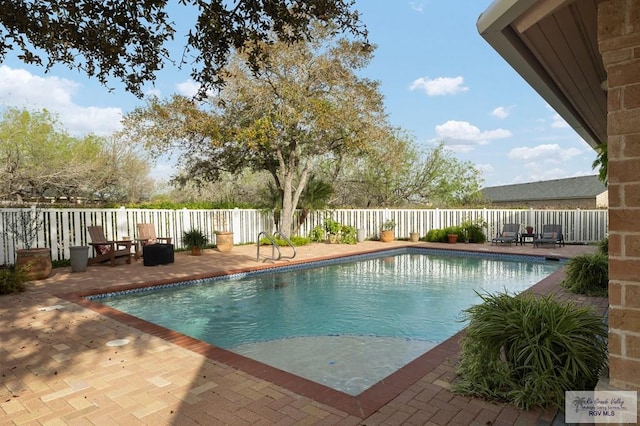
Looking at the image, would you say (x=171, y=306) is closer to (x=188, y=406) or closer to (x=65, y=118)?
(x=188, y=406)

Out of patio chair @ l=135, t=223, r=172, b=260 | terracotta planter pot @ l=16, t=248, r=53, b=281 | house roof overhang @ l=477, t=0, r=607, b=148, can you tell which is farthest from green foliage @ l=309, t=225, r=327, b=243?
house roof overhang @ l=477, t=0, r=607, b=148

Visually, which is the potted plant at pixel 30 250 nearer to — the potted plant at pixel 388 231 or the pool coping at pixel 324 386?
the pool coping at pixel 324 386

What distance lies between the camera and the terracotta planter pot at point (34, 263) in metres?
7.40

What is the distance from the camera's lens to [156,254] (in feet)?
30.8

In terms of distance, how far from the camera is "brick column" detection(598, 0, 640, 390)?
1852mm

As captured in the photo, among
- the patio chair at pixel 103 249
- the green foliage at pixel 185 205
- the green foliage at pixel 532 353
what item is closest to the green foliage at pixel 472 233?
the green foliage at pixel 185 205

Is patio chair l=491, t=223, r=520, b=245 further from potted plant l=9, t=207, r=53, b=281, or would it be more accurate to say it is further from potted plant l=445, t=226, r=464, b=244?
potted plant l=9, t=207, r=53, b=281

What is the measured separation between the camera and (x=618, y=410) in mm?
1938

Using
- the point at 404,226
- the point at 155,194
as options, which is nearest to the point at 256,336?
the point at 404,226

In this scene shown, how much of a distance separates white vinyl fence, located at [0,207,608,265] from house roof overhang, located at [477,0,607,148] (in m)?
10.5

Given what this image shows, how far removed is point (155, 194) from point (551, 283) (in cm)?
3114

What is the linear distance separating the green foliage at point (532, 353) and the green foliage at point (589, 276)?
3568 millimetres

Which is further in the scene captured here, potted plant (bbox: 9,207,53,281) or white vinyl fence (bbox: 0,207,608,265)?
white vinyl fence (bbox: 0,207,608,265)

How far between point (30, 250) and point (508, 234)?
47.2 ft
